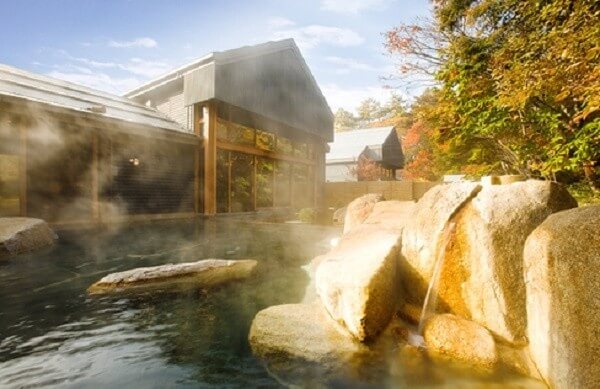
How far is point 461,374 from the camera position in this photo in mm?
3137

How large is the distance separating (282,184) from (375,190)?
624 cm

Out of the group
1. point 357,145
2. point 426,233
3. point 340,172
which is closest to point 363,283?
point 426,233

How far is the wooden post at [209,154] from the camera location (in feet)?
45.3

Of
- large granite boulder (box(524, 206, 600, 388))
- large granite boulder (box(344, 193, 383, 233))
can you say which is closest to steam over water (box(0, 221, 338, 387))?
large granite boulder (box(344, 193, 383, 233))

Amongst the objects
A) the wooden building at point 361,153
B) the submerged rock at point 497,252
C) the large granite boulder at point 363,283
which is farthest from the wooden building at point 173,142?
the submerged rock at point 497,252

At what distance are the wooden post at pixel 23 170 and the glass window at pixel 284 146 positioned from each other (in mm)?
11050

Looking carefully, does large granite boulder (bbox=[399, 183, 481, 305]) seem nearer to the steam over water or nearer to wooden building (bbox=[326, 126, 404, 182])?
the steam over water

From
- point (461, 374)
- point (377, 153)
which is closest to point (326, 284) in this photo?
point (461, 374)

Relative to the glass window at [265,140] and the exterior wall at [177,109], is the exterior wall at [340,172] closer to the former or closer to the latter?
the glass window at [265,140]

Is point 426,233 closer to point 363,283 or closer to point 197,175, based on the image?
point 363,283

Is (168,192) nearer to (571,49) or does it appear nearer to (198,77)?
(198,77)

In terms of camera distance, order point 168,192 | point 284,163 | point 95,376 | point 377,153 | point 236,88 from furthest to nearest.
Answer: point 377,153
point 284,163
point 236,88
point 168,192
point 95,376

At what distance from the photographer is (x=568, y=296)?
2510 millimetres

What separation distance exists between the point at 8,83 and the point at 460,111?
513 inches
